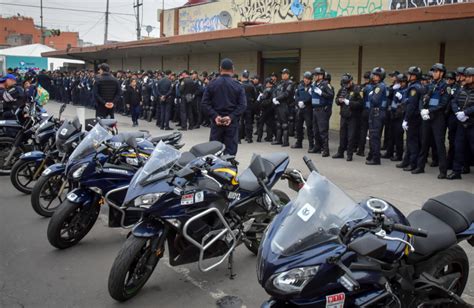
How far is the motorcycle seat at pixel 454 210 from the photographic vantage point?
3.08m

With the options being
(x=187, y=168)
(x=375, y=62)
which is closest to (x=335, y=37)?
Answer: (x=375, y=62)

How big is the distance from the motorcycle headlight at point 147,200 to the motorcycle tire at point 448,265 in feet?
6.58

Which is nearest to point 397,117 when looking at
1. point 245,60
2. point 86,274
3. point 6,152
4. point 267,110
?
point 267,110

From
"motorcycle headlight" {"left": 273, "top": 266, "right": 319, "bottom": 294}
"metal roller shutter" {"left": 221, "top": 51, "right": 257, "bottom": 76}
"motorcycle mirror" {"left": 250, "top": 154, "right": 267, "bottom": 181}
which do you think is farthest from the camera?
"metal roller shutter" {"left": 221, "top": 51, "right": 257, "bottom": 76}

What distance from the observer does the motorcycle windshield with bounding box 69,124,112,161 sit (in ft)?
15.9

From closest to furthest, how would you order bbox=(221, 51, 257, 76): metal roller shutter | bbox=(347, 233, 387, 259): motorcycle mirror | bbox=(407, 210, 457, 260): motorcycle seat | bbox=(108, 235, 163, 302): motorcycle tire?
1. bbox=(347, 233, 387, 259): motorcycle mirror
2. bbox=(407, 210, 457, 260): motorcycle seat
3. bbox=(108, 235, 163, 302): motorcycle tire
4. bbox=(221, 51, 257, 76): metal roller shutter

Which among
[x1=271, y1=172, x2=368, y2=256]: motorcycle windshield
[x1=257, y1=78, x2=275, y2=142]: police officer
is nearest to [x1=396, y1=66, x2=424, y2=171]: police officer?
[x1=257, y1=78, x2=275, y2=142]: police officer

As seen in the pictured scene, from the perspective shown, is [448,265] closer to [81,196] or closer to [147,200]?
[147,200]

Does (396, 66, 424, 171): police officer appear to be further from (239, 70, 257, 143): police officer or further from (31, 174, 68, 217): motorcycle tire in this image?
(31, 174, 68, 217): motorcycle tire

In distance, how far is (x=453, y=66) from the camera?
11062 mm

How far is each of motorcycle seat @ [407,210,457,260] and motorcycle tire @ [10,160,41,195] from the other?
5815 mm

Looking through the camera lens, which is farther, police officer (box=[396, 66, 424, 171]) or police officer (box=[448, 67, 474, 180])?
police officer (box=[396, 66, 424, 171])

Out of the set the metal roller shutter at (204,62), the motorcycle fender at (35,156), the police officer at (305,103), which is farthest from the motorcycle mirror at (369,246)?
the metal roller shutter at (204,62)

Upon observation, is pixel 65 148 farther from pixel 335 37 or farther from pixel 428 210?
pixel 335 37
